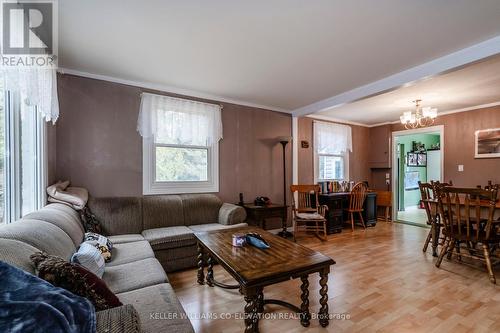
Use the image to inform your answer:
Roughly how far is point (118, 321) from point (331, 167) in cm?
493

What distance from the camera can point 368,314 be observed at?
6.00ft

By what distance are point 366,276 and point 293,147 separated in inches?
102

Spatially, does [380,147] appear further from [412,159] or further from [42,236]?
[42,236]

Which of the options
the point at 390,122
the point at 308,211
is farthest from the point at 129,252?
the point at 390,122

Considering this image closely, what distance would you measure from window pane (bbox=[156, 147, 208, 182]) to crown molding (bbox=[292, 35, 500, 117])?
7.33 feet

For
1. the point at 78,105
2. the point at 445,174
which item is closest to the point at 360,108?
the point at 445,174

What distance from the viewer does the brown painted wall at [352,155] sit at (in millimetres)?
4676

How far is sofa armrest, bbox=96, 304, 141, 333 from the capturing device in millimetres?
845

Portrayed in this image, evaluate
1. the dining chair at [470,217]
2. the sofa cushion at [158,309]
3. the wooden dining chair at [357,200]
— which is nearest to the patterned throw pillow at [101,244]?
the sofa cushion at [158,309]

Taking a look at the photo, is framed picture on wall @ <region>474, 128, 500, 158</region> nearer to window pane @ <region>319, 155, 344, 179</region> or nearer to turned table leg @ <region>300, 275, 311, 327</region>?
window pane @ <region>319, 155, 344, 179</region>

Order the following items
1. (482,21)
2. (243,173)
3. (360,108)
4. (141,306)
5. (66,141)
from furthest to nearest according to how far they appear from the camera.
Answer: (360,108), (243,173), (66,141), (482,21), (141,306)

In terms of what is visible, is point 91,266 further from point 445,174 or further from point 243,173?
point 445,174

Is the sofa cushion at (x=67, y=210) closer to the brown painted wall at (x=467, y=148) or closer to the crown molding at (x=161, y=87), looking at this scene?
the crown molding at (x=161, y=87)

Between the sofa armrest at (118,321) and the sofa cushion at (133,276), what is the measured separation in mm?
551
